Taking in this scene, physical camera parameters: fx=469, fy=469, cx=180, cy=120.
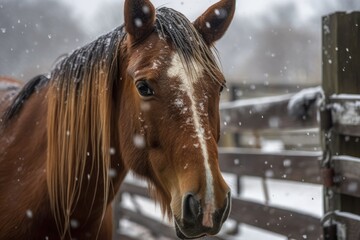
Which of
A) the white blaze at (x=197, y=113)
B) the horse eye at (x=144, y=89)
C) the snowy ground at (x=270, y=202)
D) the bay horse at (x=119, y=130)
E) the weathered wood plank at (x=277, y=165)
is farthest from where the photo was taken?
the snowy ground at (x=270, y=202)

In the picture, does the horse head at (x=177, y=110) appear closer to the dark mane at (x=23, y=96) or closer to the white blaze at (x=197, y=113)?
the white blaze at (x=197, y=113)

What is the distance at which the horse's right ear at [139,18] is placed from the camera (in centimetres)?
223

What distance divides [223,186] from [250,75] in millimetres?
26759

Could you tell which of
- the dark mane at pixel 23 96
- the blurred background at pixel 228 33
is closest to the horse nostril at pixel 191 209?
the blurred background at pixel 228 33

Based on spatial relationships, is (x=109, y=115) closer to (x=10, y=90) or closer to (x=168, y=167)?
(x=168, y=167)

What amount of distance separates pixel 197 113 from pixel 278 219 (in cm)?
225

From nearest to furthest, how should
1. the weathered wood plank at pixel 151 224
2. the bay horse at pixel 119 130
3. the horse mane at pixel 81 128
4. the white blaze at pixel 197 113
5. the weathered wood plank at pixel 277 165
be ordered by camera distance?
1. the white blaze at pixel 197 113
2. the bay horse at pixel 119 130
3. the horse mane at pixel 81 128
4. the weathered wood plank at pixel 277 165
5. the weathered wood plank at pixel 151 224

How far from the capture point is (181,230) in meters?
1.92

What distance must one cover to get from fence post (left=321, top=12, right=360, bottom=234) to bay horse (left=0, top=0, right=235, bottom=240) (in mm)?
864

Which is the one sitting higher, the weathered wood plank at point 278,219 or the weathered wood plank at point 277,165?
the weathered wood plank at point 277,165

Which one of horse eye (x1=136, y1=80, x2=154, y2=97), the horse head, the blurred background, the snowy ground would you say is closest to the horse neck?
the horse head

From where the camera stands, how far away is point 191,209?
185cm

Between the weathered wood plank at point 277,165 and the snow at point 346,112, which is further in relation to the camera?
the weathered wood plank at point 277,165

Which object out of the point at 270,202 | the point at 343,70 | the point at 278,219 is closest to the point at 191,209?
the point at 343,70
